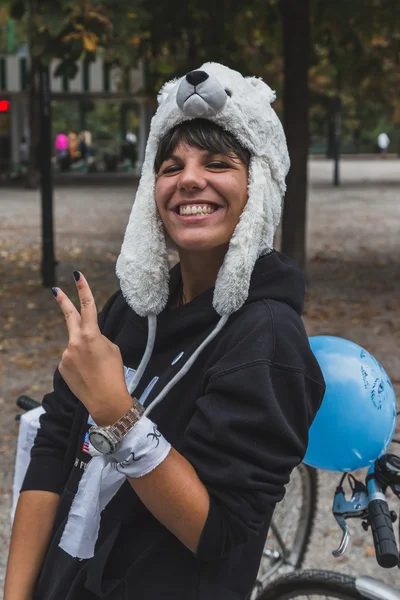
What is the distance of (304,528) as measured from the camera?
3.28 m

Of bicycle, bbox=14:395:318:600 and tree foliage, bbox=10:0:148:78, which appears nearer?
bicycle, bbox=14:395:318:600

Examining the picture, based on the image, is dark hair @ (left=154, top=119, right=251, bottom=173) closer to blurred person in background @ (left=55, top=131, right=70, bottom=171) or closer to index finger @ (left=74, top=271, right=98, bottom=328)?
index finger @ (left=74, top=271, right=98, bottom=328)

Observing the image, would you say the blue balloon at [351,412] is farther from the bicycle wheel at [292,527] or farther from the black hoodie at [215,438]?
the bicycle wheel at [292,527]

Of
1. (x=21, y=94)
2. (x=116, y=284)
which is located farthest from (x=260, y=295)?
(x=21, y=94)

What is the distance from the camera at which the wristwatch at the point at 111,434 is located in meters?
1.41

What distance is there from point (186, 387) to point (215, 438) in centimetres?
17

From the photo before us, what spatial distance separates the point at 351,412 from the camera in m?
1.96

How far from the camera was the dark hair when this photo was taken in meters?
1.61

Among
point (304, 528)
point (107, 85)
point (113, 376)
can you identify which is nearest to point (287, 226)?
point (304, 528)

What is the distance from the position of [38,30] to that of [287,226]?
3.61 metres

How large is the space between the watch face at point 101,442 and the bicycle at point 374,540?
0.74 metres

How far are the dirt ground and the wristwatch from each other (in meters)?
2.49

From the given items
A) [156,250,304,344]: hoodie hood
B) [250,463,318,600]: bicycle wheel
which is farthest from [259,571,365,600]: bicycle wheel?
[156,250,304,344]: hoodie hood

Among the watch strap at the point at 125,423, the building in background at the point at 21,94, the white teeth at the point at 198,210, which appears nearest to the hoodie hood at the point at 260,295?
the white teeth at the point at 198,210
